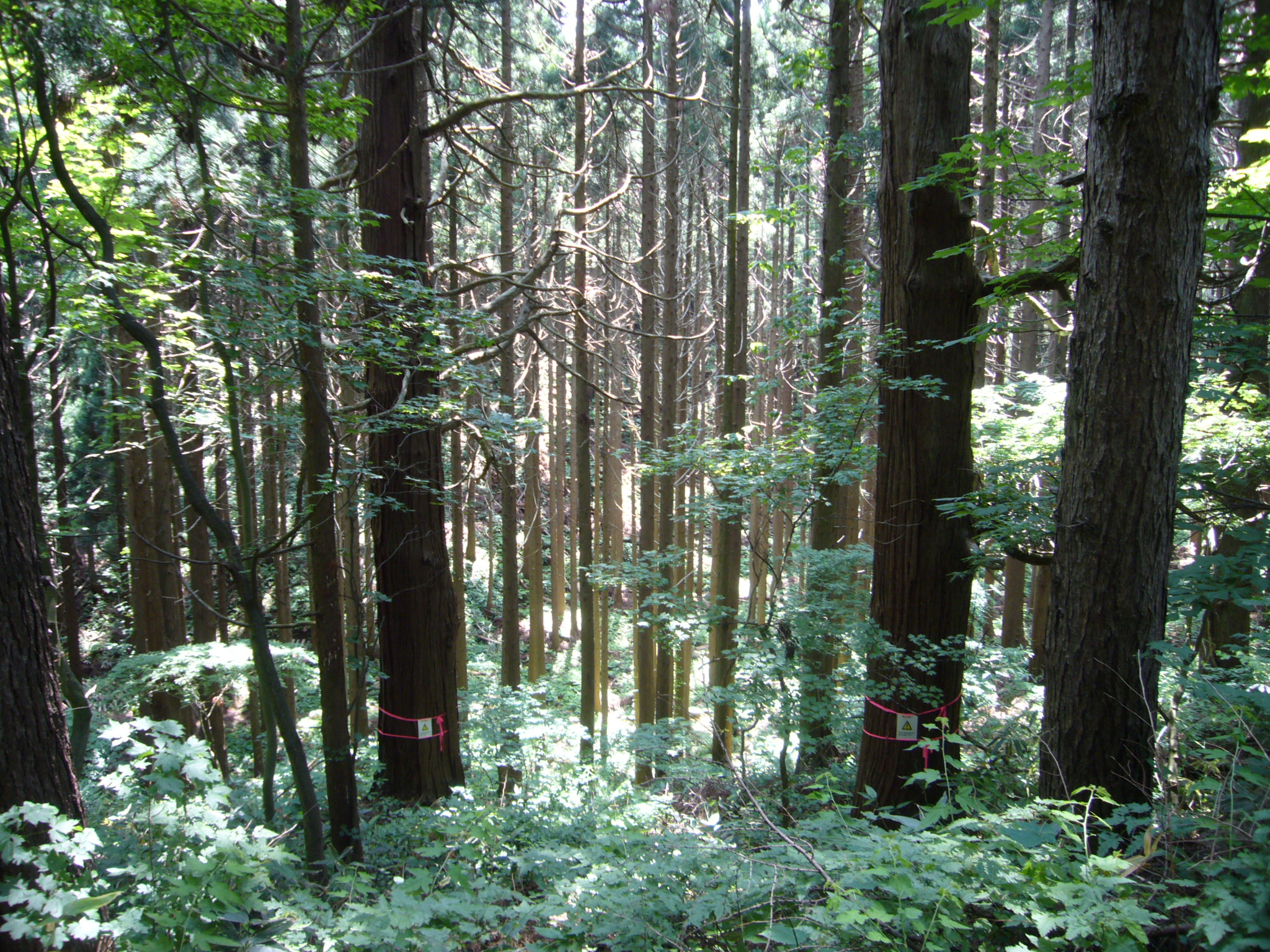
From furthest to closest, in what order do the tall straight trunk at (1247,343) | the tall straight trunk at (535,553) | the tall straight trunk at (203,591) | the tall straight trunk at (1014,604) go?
the tall straight trunk at (535,553) → the tall straight trunk at (1014,604) → the tall straight trunk at (203,591) → the tall straight trunk at (1247,343)

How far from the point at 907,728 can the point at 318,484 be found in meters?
3.95

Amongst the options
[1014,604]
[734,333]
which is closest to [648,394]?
[734,333]

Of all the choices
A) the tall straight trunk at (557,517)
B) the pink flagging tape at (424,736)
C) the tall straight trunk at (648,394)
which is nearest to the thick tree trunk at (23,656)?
the pink flagging tape at (424,736)

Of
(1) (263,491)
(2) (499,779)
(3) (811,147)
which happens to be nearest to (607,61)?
(3) (811,147)

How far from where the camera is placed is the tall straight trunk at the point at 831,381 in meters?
4.93

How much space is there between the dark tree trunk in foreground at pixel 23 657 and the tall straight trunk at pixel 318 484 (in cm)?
111

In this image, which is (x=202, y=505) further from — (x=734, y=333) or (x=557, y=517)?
(x=557, y=517)

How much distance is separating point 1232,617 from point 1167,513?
16.1 feet

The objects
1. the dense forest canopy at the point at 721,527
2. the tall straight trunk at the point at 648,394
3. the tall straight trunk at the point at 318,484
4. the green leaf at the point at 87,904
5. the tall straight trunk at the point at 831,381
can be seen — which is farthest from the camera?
the tall straight trunk at the point at 648,394

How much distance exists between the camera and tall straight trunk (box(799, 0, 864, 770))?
4.93 metres

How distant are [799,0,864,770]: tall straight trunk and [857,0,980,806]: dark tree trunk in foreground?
57cm

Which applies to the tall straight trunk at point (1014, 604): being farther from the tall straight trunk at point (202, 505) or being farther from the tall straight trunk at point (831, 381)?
the tall straight trunk at point (202, 505)

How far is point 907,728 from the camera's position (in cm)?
419

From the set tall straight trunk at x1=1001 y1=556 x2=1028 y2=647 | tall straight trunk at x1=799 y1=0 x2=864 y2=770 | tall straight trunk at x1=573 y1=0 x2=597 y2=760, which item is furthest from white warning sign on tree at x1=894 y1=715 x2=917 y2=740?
tall straight trunk at x1=1001 y1=556 x2=1028 y2=647
